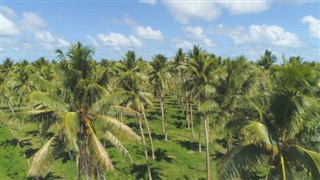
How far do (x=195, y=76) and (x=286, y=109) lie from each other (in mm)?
20042

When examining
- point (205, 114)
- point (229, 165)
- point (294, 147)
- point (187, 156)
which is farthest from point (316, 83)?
point (187, 156)

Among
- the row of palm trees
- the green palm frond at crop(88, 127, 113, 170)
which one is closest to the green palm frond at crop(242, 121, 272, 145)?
the row of palm trees

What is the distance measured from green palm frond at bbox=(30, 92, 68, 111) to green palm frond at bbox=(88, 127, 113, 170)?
2.10m

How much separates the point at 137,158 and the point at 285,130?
29630 millimetres

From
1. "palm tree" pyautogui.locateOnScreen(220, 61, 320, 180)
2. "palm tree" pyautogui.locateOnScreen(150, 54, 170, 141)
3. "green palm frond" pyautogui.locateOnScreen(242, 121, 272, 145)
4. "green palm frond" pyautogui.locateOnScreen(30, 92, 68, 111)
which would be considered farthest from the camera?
"palm tree" pyautogui.locateOnScreen(150, 54, 170, 141)

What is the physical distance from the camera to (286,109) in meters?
13.1

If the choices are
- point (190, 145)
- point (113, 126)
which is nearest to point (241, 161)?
point (113, 126)

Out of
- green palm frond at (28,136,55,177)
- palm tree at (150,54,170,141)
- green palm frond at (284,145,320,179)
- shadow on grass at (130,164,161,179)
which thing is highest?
→ palm tree at (150,54,170,141)

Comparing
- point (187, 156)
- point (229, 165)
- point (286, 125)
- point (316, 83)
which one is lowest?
point (187, 156)

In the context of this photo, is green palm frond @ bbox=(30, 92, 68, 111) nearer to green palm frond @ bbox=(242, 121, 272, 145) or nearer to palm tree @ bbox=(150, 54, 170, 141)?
green palm frond @ bbox=(242, 121, 272, 145)

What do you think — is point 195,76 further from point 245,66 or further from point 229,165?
point 229,165

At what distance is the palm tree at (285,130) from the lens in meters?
12.9

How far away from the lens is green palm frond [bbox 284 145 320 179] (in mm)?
11766

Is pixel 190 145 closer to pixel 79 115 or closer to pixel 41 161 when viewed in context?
pixel 79 115
